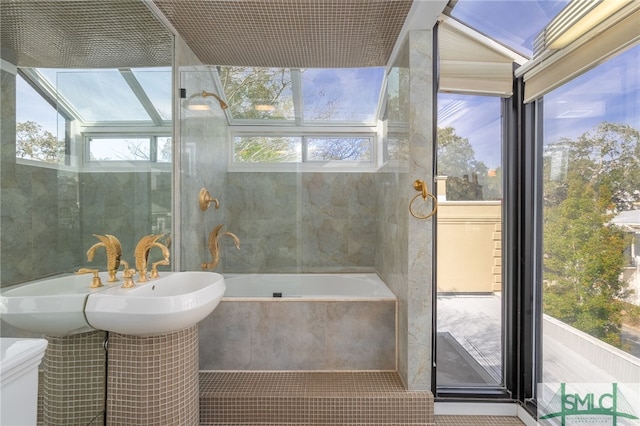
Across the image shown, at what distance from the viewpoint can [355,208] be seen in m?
3.44

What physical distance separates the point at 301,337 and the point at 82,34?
224 centimetres

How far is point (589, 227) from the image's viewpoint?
1620 mm

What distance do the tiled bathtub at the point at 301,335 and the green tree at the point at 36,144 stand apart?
140 centimetres

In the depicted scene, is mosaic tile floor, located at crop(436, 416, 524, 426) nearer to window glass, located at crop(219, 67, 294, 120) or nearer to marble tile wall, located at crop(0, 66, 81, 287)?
marble tile wall, located at crop(0, 66, 81, 287)

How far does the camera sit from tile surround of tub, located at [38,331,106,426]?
141 centimetres

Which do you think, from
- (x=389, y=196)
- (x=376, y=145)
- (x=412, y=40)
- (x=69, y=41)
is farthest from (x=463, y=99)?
(x=69, y=41)

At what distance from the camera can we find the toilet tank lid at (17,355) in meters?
0.91

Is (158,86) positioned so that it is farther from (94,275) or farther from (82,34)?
(94,275)

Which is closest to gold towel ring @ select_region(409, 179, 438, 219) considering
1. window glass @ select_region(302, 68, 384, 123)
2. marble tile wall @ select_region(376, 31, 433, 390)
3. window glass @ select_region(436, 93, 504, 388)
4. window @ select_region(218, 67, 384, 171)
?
marble tile wall @ select_region(376, 31, 433, 390)

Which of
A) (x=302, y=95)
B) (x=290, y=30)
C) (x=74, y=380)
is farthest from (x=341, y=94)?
(x=74, y=380)

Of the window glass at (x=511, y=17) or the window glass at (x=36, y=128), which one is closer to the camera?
the window glass at (x=36, y=128)

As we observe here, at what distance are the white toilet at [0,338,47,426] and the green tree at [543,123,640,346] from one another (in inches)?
91.0

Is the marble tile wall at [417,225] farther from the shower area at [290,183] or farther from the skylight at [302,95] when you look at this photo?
the skylight at [302,95]

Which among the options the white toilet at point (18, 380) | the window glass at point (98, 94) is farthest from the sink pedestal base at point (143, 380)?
the window glass at point (98, 94)
